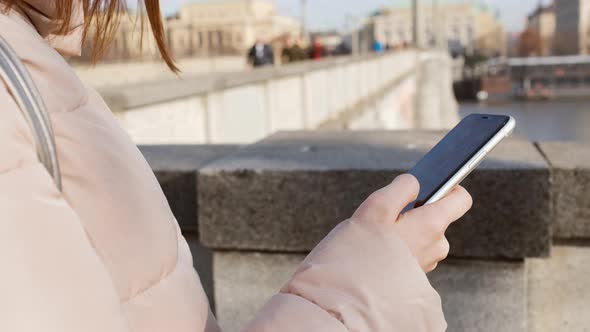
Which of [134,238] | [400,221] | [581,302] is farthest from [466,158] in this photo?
[581,302]

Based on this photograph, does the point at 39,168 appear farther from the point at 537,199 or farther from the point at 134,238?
the point at 537,199

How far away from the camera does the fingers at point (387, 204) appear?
1.11 m

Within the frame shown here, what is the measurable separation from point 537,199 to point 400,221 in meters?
1.17

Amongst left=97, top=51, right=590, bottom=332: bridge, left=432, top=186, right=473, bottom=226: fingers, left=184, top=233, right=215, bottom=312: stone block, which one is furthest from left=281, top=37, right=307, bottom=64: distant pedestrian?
left=432, top=186, right=473, bottom=226: fingers

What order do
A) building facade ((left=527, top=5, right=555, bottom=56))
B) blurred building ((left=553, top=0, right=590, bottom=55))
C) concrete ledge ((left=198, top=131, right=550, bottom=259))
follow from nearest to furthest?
concrete ledge ((left=198, top=131, right=550, bottom=259))
blurred building ((left=553, top=0, right=590, bottom=55))
building facade ((left=527, top=5, right=555, bottom=56))

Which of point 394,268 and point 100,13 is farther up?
point 100,13

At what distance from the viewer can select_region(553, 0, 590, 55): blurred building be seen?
117m

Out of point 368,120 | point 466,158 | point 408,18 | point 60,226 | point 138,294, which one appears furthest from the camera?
point 408,18

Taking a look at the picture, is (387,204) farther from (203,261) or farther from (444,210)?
(203,261)

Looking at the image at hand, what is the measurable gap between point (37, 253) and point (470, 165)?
70cm

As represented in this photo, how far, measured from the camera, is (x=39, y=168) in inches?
32.2

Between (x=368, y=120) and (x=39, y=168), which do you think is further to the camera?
(x=368, y=120)

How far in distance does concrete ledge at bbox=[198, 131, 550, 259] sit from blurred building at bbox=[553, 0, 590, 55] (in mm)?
121501

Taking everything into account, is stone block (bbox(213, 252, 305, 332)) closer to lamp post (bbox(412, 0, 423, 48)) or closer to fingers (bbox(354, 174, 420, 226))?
fingers (bbox(354, 174, 420, 226))
